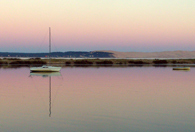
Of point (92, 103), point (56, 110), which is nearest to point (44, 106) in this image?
point (56, 110)

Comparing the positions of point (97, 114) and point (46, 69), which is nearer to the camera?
point (97, 114)

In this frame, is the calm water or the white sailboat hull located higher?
the calm water

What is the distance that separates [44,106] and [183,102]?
1000 cm

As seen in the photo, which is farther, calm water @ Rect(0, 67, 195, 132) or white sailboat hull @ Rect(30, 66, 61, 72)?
white sailboat hull @ Rect(30, 66, 61, 72)

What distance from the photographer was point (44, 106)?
19.1 m

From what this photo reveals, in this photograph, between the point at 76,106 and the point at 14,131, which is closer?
the point at 14,131

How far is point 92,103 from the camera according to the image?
20016mm

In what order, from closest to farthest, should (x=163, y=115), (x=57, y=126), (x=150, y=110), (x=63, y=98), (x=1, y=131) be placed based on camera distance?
(x=1, y=131), (x=57, y=126), (x=163, y=115), (x=150, y=110), (x=63, y=98)

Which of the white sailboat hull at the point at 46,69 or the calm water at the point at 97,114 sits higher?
the calm water at the point at 97,114

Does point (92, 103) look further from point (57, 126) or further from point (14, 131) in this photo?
point (14, 131)

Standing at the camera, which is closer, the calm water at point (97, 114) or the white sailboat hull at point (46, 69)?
the calm water at point (97, 114)

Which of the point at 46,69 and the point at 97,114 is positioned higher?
the point at 97,114

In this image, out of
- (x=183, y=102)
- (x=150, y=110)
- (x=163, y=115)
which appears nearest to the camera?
(x=163, y=115)

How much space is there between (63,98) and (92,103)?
3445mm
